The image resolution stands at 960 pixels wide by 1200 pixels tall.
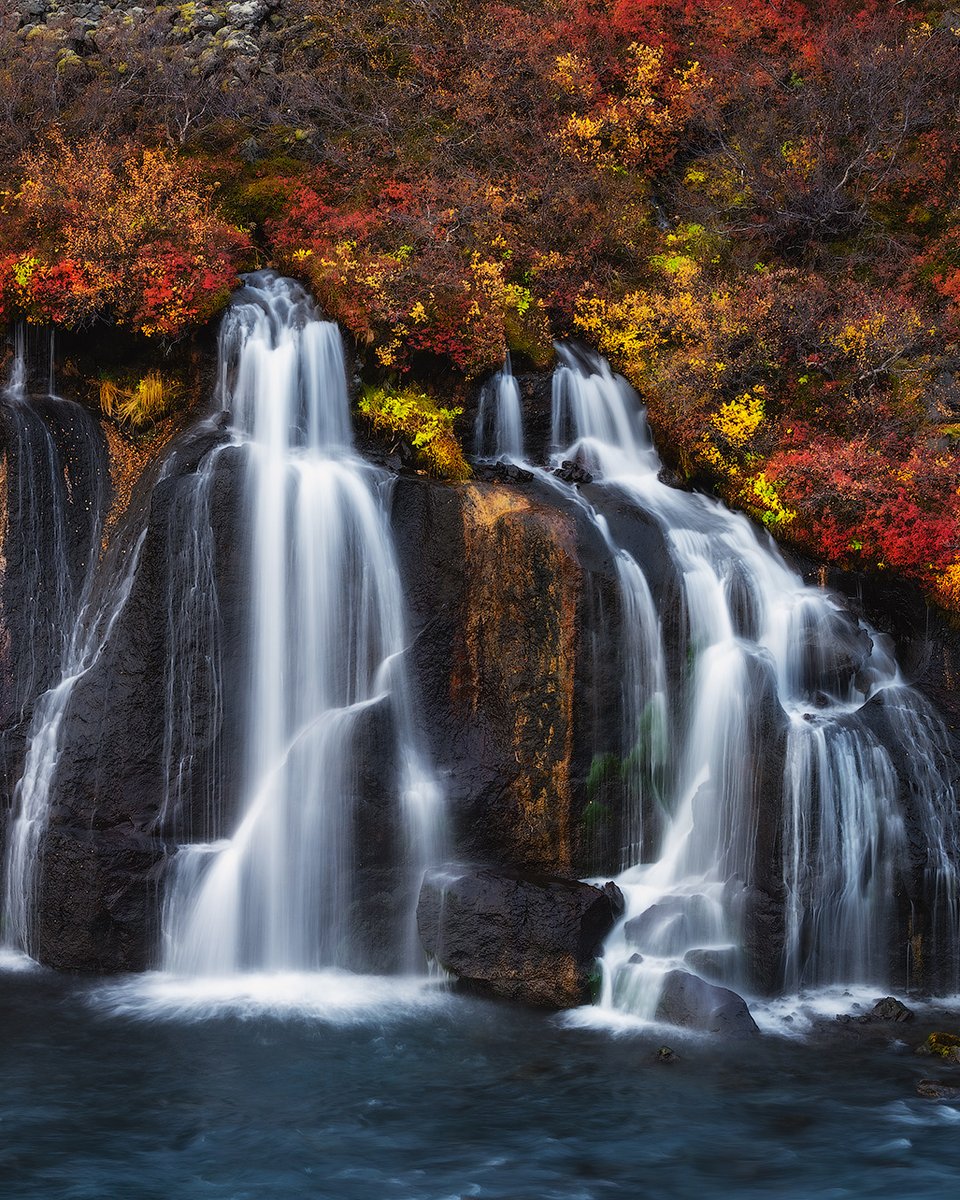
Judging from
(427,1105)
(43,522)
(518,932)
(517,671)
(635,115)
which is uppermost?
(635,115)

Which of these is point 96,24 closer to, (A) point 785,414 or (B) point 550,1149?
(A) point 785,414

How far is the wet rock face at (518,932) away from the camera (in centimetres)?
1123

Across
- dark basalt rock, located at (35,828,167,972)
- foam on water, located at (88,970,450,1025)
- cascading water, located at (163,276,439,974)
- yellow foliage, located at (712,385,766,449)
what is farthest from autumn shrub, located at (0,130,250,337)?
foam on water, located at (88,970,450,1025)

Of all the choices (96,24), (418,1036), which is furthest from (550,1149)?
(96,24)

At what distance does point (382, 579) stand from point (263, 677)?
75.0 inches

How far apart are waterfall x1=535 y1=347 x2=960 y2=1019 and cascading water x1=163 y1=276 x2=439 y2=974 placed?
9.15 feet

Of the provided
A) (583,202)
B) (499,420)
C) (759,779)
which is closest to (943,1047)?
(759,779)

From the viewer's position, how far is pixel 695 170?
20.4 meters

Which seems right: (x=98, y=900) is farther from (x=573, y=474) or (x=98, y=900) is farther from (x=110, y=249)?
(x=110, y=249)

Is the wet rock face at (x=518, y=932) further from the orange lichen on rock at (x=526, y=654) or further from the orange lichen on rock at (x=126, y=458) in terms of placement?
the orange lichen on rock at (x=126, y=458)

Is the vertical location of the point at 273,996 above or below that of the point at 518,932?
below

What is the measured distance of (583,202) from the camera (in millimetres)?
18938

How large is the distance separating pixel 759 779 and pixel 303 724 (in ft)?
18.1

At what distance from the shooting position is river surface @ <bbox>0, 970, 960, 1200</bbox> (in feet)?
26.6
